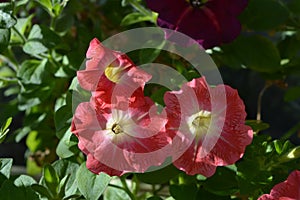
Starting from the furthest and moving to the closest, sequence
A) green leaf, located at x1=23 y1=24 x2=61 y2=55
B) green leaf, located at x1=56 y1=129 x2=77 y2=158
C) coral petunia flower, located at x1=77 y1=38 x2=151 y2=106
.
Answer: green leaf, located at x1=23 y1=24 x2=61 y2=55, green leaf, located at x1=56 y1=129 x2=77 y2=158, coral petunia flower, located at x1=77 y1=38 x2=151 y2=106

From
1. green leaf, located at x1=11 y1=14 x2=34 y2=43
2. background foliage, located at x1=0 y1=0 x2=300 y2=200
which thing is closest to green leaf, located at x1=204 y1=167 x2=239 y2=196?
background foliage, located at x1=0 y1=0 x2=300 y2=200

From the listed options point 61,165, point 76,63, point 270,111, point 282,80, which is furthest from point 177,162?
point 270,111

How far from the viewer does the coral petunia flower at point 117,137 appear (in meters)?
0.58

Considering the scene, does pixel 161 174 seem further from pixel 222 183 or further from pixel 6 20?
pixel 6 20

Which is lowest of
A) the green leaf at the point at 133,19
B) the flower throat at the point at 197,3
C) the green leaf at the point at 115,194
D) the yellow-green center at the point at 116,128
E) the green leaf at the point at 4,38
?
the green leaf at the point at 115,194

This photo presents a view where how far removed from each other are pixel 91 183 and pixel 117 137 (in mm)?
65

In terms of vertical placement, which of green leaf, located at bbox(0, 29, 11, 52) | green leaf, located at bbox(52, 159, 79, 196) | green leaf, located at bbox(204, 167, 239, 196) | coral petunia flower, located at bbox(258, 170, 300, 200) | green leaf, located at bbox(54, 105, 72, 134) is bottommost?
green leaf, located at bbox(204, 167, 239, 196)

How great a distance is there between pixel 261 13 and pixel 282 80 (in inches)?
5.0

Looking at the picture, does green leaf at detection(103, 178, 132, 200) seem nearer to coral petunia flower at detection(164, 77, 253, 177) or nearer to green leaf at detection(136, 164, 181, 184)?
green leaf at detection(136, 164, 181, 184)

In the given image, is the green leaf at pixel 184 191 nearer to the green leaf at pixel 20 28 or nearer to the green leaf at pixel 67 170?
the green leaf at pixel 67 170

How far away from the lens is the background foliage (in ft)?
2.19

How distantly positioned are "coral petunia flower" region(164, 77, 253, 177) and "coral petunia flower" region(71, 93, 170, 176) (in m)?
0.02

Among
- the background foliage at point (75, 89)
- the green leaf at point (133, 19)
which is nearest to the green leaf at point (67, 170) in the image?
the background foliage at point (75, 89)

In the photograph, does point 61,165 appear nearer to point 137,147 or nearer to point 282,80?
point 137,147
